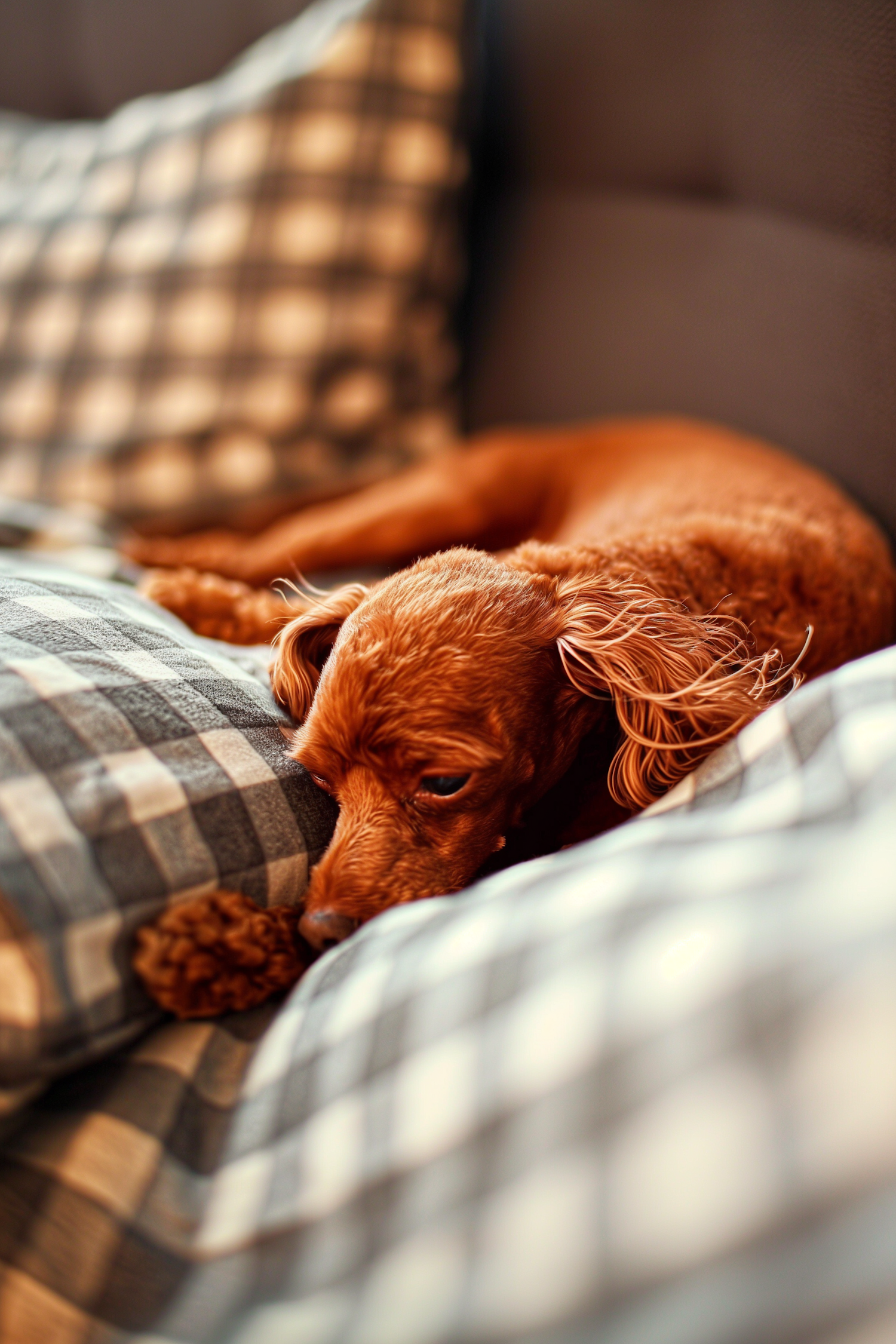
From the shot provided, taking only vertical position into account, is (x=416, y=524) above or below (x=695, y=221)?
below

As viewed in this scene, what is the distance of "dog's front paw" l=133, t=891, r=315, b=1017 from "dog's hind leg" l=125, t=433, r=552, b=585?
113cm

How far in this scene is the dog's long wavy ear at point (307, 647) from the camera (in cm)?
126

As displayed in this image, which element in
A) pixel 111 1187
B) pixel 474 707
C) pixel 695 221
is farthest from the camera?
pixel 695 221

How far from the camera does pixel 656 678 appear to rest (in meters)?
1.13

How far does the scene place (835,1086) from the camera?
514 mm

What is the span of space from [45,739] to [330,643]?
1.77 feet

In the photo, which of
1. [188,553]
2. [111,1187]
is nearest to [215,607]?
[188,553]

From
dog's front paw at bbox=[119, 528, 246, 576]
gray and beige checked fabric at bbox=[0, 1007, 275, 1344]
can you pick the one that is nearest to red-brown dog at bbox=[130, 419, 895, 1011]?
gray and beige checked fabric at bbox=[0, 1007, 275, 1344]

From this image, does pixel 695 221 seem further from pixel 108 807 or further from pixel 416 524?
pixel 108 807

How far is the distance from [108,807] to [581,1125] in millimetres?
514

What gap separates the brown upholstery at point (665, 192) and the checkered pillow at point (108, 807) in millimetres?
1121

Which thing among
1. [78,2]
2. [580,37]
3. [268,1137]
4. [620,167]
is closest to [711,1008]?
[268,1137]

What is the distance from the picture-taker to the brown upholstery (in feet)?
4.78

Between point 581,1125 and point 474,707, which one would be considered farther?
point 474,707
